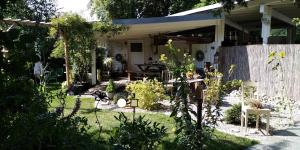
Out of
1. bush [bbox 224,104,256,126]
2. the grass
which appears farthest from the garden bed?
bush [bbox 224,104,256,126]

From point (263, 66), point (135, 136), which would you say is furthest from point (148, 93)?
point (135, 136)

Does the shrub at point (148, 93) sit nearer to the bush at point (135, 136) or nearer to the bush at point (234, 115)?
the bush at point (234, 115)

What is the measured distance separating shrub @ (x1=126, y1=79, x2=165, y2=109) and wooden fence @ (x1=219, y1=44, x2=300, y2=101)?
413cm

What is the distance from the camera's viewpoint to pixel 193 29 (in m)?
19.8

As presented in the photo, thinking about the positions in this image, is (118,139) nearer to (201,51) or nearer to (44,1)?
(201,51)

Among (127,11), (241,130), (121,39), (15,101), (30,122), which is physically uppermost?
(127,11)

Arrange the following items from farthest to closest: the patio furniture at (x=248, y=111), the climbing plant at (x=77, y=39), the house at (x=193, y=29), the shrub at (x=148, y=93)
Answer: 1. the house at (x=193, y=29)
2. the climbing plant at (x=77, y=39)
3. the shrub at (x=148, y=93)
4. the patio furniture at (x=248, y=111)

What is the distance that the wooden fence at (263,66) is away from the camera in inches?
461

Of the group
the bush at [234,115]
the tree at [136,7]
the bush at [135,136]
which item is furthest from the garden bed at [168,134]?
the tree at [136,7]

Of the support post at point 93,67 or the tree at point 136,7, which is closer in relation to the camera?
the support post at point 93,67

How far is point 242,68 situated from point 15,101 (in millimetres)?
12904

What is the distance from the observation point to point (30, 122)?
2.79 metres

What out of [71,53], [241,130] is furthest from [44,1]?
[241,130]

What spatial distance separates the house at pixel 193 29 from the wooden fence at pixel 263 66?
2.88 feet
